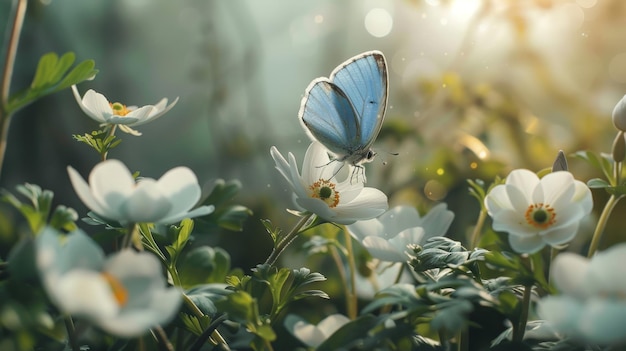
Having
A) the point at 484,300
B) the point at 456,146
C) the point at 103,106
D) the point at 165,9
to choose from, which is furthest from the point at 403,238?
the point at 165,9

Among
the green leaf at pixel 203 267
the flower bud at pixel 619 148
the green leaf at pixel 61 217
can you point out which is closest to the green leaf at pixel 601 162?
the flower bud at pixel 619 148

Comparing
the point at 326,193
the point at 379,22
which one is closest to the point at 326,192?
the point at 326,193

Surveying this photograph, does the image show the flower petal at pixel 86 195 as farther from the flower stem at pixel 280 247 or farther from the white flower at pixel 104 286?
the flower stem at pixel 280 247

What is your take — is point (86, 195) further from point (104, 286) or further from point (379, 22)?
point (379, 22)

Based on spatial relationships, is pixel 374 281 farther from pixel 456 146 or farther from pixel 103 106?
pixel 456 146

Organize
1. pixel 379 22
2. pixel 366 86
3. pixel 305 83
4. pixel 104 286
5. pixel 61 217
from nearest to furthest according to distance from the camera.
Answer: pixel 104 286 → pixel 61 217 → pixel 366 86 → pixel 379 22 → pixel 305 83

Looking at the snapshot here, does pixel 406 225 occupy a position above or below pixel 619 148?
below
